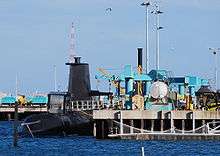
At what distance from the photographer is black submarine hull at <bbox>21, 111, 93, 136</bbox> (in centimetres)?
12381

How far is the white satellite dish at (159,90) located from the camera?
→ 384 ft

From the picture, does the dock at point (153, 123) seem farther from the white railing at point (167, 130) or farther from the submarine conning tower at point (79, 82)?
the submarine conning tower at point (79, 82)

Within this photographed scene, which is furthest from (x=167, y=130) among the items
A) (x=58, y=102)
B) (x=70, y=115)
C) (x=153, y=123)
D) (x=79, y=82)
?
(x=58, y=102)

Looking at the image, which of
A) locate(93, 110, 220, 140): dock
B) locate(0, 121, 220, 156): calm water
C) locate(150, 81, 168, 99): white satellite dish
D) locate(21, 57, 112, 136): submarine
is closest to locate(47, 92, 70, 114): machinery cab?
locate(21, 57, 112, 136): submarine

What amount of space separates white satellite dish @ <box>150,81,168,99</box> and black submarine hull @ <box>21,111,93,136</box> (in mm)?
9808

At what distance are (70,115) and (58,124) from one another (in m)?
3.11

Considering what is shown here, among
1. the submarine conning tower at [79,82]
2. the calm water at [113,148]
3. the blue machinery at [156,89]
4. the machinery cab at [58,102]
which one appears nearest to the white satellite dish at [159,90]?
the blue machinery at [156,89]

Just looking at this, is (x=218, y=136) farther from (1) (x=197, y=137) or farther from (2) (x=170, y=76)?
(2) (x=170, y=76)

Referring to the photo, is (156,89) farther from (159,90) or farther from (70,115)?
(70,115)

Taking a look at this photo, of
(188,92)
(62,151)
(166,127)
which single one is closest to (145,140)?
→ (166,127)

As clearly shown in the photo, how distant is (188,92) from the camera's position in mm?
133250

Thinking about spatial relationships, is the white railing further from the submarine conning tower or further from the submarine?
the submarine conning tower

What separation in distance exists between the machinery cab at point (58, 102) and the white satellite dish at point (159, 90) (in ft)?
59.3

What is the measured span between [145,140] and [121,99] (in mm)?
25559
